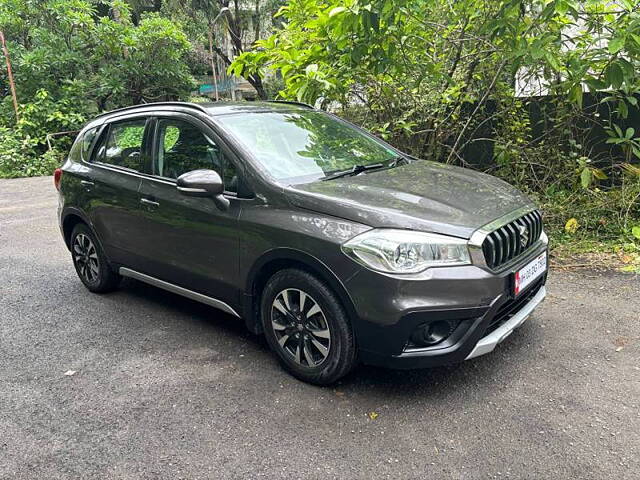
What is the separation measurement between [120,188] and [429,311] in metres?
2.76

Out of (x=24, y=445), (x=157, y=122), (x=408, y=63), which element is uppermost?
(x=408, y=63)

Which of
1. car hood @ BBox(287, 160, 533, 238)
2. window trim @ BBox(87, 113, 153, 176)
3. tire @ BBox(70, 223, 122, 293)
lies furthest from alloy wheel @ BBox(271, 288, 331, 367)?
tire @ BBox(70, 223, 122, 293)

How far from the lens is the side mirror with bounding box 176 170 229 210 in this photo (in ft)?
11.1

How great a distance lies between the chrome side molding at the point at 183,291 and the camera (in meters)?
3.70

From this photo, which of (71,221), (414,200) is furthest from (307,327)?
(71,221)

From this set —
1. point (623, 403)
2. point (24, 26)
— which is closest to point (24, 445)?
point (623, 403)

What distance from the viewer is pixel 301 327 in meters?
3.22

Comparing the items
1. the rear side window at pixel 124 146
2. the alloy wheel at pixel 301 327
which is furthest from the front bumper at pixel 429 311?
the rear side window at pixel 124 146

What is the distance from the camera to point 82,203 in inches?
187

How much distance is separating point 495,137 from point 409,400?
4801 millimetres

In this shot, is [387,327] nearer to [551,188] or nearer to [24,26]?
[551,188]

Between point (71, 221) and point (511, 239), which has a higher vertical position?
point (511, 239)

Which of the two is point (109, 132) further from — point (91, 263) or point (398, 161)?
point (398, 161)

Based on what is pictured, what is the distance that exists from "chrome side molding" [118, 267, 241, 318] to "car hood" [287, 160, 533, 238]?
38.7 inches
